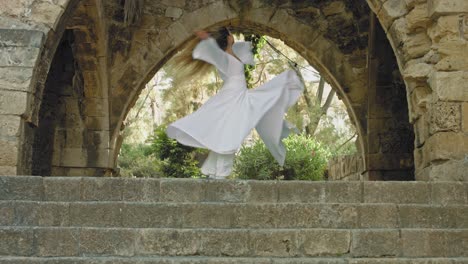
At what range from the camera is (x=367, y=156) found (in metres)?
10.6

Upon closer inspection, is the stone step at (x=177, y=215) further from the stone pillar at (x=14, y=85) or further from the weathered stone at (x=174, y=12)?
the weathered stone at (x=174, y=12)

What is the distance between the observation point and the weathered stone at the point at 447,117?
6211 millimetres

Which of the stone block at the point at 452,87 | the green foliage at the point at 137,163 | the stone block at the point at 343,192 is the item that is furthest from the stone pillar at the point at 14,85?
the green foliage at the point at 137,163

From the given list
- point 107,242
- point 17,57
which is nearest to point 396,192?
point 107,242

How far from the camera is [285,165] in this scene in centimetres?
1383

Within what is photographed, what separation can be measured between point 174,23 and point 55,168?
299cm

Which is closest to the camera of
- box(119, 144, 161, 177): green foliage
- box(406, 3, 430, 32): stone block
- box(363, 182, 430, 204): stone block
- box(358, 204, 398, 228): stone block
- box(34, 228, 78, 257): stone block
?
box(34, 228, 78, 257): stone block

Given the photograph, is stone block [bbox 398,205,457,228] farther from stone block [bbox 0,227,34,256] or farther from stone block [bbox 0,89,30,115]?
stone block [bbox 0,89,30,115]

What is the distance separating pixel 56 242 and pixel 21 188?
2.44ft

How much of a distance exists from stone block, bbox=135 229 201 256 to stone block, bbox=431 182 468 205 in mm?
1814

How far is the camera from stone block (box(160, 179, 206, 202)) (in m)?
4.79

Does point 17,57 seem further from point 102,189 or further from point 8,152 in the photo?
point 102,189

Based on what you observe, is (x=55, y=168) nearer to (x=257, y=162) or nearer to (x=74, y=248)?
(x=257, y=162)

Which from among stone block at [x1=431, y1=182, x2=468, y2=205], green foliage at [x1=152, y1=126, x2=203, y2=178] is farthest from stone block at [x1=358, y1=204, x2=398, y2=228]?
green foliage at [x1=152, y1=126, x2=203, y2=178]
